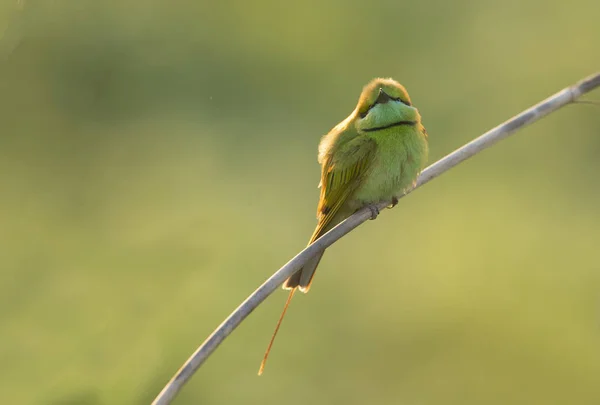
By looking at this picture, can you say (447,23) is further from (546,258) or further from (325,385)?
(325,385)

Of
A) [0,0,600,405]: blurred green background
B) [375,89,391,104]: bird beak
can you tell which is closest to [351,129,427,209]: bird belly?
[375,89,391,104]: bird beak

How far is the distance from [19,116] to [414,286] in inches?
161

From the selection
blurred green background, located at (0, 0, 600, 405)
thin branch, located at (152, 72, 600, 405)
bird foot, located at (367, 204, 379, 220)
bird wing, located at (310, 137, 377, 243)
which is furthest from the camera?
blurred green background, located at (0, 0, 600, 405)

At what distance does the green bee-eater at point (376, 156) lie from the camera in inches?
123

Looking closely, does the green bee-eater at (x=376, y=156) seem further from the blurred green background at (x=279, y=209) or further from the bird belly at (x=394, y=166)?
the blurred green background at (x=279, y=209)

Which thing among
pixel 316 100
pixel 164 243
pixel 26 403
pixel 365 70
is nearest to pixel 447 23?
pixel 365 70

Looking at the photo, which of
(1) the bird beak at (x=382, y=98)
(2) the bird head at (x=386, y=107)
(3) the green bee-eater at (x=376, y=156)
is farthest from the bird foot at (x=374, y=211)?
(1) the bird beak at (x=382, y=98)

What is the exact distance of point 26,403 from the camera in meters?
4.96

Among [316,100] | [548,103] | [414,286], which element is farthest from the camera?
[316,100]

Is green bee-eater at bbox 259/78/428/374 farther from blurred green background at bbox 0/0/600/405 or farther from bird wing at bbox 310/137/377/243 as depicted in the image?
blurred green background at bbox 0/0/600/405

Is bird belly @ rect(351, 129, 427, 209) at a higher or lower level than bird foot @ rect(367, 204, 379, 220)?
higher

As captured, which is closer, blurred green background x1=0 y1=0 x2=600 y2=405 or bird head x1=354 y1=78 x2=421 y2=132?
bird head x1=354 y1=78 x2=421 y2=132

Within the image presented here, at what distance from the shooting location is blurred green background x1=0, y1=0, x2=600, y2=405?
17.6 feet

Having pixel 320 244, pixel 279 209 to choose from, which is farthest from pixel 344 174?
pixel 279 209
